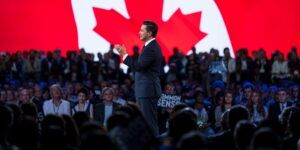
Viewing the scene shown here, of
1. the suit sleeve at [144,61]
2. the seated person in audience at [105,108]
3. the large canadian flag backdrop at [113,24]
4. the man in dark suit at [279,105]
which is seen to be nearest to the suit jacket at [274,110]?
the man in dark suit at [279,105]

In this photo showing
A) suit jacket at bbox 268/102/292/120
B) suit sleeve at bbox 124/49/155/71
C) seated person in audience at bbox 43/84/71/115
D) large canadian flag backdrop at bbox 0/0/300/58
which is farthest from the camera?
large canadian flag backdrop at bbox 0/0/300/58

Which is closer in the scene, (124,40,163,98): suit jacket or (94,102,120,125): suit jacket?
(124,40,163,98): suit jacket

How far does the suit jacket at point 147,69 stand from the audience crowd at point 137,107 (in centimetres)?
62

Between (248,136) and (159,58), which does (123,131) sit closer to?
(248,136)

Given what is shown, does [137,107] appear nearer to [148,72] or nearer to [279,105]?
[148,72]

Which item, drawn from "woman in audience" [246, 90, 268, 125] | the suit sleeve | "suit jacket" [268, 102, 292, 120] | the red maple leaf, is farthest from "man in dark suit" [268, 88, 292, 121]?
the red maple leaf

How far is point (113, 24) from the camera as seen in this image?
75.9ft

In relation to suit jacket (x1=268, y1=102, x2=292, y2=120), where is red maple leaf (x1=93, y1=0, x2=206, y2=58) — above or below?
above

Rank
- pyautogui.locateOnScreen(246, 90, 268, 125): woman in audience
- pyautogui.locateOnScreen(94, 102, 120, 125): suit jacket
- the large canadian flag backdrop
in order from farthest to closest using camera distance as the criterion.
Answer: the large canadian flag backdrop → pyautogui.locateOnScreen(246, 90, 268, 125): woman in audience → pyautogui.locateOnScreen(94, 102, 120, 125): suit jacket

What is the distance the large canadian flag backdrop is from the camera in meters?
23.0

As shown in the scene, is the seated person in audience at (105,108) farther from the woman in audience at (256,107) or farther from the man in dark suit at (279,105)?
the man in dark suit at (279,105)

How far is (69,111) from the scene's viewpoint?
13336 mm

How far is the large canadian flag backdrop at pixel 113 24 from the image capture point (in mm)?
23047

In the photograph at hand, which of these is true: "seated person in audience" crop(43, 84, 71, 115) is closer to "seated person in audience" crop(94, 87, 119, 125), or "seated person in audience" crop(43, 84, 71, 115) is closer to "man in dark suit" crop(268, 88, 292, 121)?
"seated person in audience" crop(94, 87, 119, 125)
